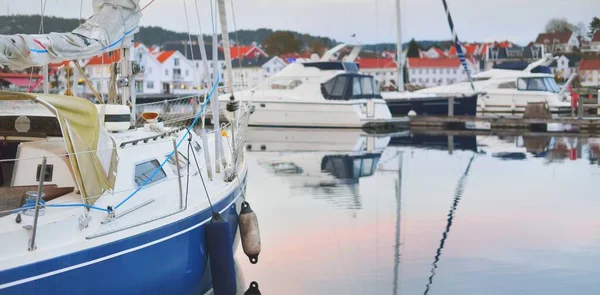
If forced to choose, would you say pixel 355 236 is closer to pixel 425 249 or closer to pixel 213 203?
pixel 425 249

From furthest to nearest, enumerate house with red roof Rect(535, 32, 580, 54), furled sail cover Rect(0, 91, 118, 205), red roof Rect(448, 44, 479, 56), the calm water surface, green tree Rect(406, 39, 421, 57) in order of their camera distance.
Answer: red roof Rect(448, 44, 479, 56) < green tree Rect(406, 39, 421, 57) < house with red roof Rect(535, 32, 580, 54) < the calm water surface < furled sail cover Rect(0, 91, 118, 205)

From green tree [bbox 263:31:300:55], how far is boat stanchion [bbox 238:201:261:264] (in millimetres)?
157160

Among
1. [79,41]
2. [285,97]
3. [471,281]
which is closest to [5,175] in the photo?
[79,41]

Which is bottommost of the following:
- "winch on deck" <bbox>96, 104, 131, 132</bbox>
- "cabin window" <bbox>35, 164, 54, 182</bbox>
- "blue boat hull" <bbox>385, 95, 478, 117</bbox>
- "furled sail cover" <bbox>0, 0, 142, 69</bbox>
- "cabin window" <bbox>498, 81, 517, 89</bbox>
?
"blue boat hull" <bbox>385, 95, 478, 117</bbox>

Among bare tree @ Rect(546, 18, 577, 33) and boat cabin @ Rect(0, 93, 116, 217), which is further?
bare tree @ Rect(546, 18, 577, 33)

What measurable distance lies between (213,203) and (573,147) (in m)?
25.6

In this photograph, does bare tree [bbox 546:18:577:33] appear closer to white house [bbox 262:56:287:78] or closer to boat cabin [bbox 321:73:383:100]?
white house [bbox 262:56:287:78]

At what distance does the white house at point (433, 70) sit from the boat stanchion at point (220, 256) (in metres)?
162

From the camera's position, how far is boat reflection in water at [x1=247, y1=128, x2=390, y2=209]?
71.8 ft

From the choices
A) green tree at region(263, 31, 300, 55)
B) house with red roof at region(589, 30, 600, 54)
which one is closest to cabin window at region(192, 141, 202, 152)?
green tree at region(263, 31, 300, 55)

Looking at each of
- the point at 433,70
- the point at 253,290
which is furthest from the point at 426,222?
the point at 433,70

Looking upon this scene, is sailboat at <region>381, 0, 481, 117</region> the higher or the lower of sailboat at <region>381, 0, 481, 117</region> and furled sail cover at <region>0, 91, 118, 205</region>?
the lower

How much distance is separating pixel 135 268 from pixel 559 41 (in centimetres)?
17410

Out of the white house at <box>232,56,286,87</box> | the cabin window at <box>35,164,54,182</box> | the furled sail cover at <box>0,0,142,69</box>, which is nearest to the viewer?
the furled sail cover at <box>0,0,142,69</box>
